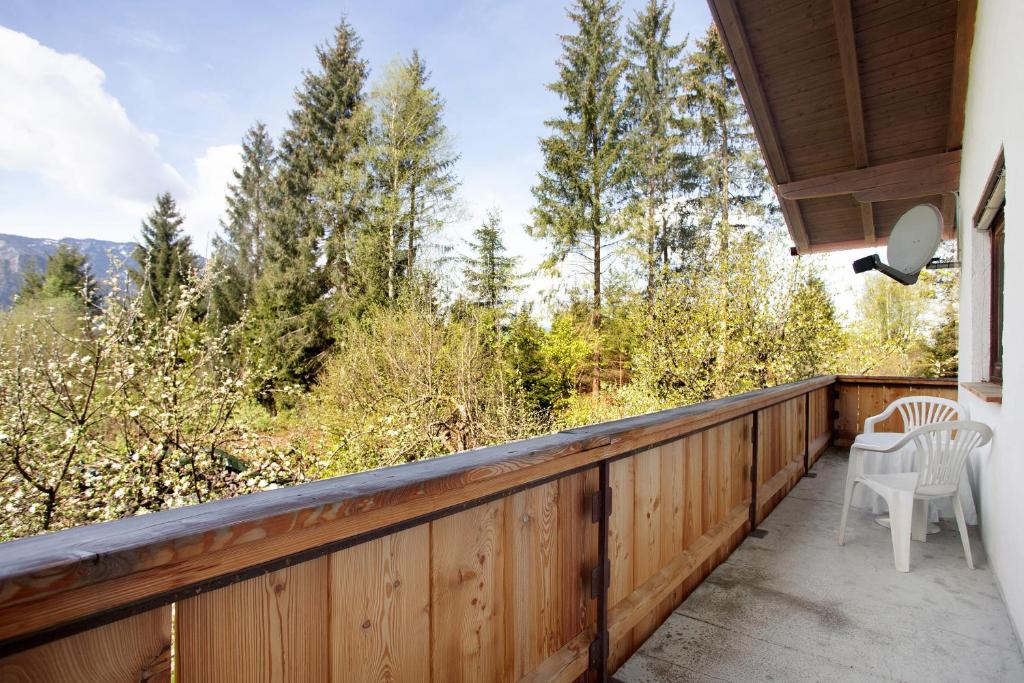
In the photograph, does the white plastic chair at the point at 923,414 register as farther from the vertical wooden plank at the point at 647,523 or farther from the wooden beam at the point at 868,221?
the vertical wooden plank at the point at 647,523

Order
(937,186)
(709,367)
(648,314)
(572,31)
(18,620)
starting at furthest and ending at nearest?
1. (572,31)
2. (648,314)
3. (709,367)
4. (937,186)
5. (18,620)

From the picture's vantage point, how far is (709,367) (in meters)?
8.65

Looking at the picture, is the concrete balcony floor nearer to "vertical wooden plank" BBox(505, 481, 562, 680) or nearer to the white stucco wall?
the white stucco wall

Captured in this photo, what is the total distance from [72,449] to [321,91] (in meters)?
16.2

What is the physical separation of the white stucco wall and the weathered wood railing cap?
2.00m

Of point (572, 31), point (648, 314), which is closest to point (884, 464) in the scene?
point (648, 314)

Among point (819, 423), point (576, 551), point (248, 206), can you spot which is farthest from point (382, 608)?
point (248, 206)

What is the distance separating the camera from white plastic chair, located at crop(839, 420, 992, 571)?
274cm

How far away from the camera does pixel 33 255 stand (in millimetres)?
24359

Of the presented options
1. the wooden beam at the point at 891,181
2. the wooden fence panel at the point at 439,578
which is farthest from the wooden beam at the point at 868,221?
the wooden fence panel at the point at 439,578

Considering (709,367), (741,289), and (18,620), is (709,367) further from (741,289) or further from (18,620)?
(18,620)

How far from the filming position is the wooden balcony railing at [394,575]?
0.63 m

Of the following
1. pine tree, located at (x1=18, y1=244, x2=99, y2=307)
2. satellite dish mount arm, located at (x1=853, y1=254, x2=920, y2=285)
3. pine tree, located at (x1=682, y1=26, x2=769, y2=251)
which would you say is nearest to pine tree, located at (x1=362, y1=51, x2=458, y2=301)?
pine tree, located at (x1=682, y1=26, x2=769, y2=251)

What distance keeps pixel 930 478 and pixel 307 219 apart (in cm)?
1680
